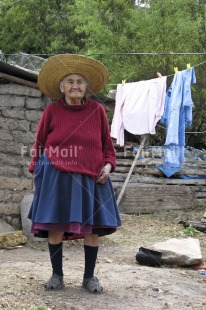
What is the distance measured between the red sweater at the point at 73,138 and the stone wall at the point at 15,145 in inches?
105

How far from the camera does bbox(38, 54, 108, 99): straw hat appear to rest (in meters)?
3.37

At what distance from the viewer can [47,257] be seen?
16.8 feet

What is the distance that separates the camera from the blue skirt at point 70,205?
3.12 meters

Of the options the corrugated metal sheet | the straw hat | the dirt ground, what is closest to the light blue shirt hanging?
the dirt ground

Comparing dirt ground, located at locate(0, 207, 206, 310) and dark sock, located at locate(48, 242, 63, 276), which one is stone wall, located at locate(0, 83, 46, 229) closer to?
dirt ground, located at locate(0, 207, 206, 310)

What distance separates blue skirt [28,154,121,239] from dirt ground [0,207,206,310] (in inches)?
16.7

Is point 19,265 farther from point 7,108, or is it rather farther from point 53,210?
point 7,108

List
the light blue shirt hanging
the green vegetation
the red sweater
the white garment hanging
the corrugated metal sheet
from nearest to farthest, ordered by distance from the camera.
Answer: the red sweater, the corrugated metal sheet, the light blue shirt hanging, the white garment hanging, the green vegetation

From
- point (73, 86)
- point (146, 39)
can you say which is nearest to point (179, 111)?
point (73, 86)

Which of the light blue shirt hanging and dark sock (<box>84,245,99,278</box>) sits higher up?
the light blue shirt hanging

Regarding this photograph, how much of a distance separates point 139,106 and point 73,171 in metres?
4.86

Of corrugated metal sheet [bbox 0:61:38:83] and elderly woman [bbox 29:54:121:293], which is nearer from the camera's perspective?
elderly woman [bbox 29:54:121:293]

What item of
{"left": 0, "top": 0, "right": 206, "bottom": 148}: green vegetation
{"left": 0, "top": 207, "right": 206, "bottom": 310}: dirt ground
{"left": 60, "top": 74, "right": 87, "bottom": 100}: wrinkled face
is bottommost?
{"left": 0, "top": 207, "right": 206, "bottom": 310}: dirt ground

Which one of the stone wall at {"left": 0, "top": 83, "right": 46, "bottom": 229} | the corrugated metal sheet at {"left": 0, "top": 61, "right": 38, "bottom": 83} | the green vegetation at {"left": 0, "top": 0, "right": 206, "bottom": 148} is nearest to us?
the corrugated metal sheet at {"left": 0, "top": 61, "right": 38, "bottom": 83}
